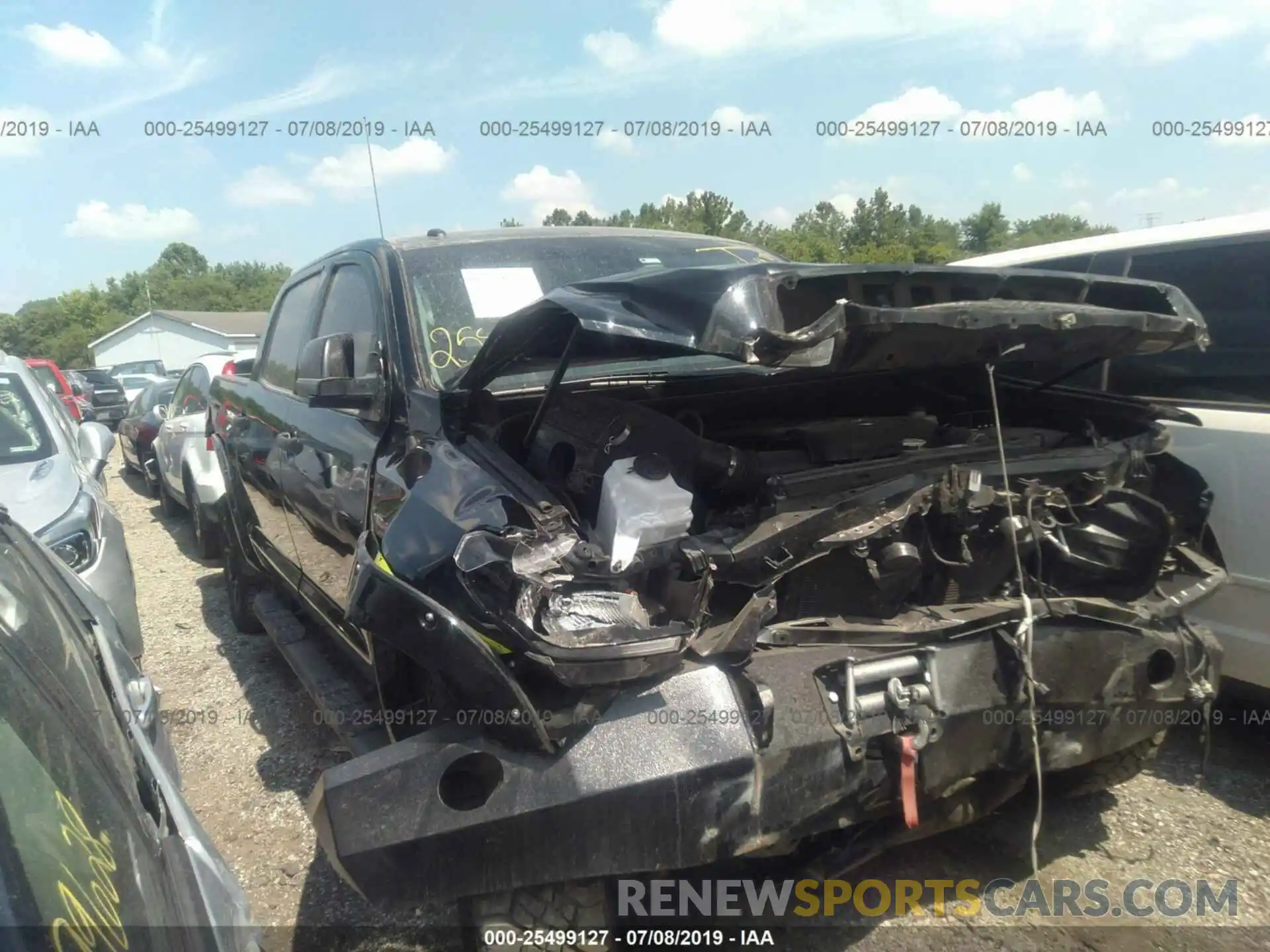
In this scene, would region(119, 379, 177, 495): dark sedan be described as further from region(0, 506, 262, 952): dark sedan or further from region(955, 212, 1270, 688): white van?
region(955, 212, 1270, 688): white van

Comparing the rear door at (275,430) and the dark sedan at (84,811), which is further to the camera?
the rear door at (275,430)

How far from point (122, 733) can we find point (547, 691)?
32.2 inches

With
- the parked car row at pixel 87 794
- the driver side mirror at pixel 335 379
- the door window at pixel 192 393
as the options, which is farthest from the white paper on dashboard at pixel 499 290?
the door window at pixel 192 393

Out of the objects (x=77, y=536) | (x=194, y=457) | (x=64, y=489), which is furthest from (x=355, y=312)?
(x=194, y=457)

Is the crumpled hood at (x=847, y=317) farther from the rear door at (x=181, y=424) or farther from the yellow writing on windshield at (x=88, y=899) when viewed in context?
the rear door at (x=181, y=424)

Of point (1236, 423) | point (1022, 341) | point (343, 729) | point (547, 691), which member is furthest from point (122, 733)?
point (1236, 423)

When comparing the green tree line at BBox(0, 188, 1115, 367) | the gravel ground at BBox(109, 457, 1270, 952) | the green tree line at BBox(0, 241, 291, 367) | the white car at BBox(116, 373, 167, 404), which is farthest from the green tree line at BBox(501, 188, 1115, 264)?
the green tree line at BBox(0, 241, 291, 367)

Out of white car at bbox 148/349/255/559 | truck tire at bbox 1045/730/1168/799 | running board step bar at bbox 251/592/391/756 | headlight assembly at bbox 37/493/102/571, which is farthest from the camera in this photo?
white car at bbox 148/349/255/559

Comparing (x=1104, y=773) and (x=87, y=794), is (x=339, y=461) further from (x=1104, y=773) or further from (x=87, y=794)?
(x=1104, y=773)

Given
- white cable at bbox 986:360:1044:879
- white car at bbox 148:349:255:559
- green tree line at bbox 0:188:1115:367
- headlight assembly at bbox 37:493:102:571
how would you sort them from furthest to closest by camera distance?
green tree line at bbox 0:188:1115:367 < white car at bbox 148:349:255:559 < headlight assembly at bbox 37:493:102:571 < white cable at bbox 986:360:1044:879

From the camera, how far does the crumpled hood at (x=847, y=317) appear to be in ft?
6.56

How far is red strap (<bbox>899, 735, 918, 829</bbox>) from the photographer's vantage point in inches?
85.7

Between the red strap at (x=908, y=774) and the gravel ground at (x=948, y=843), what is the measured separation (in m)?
0.60

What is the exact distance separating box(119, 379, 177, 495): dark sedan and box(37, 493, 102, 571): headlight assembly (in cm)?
597
